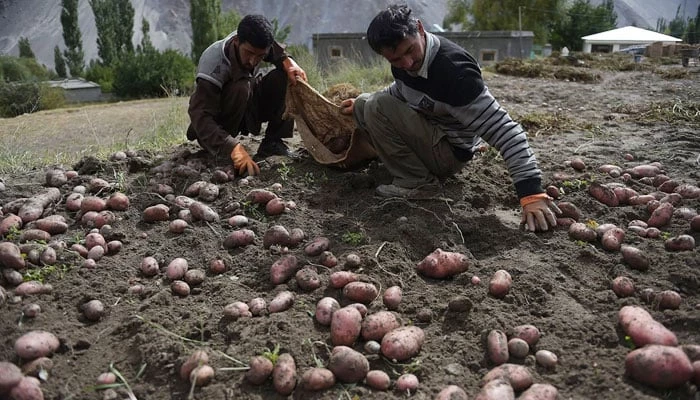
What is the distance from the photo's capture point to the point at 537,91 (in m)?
6.76

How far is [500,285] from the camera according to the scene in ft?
5.90

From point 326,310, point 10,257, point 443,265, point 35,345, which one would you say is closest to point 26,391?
point 35,345

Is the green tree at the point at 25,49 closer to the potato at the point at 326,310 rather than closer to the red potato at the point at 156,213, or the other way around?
the red potato at the point at 156,213

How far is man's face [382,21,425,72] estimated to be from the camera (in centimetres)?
224

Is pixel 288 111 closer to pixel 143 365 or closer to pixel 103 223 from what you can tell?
pixel 103 223

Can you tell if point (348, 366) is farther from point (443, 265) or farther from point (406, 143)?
point (406, 143)

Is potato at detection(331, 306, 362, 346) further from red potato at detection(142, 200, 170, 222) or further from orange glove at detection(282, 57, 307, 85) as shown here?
orange glove at detection(282, 57, 307, 85)

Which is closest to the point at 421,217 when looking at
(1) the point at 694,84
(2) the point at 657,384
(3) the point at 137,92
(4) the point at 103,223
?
(2) the point at 657,384

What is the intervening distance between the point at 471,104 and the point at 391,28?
0.49 metres

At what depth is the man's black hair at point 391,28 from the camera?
2188mm

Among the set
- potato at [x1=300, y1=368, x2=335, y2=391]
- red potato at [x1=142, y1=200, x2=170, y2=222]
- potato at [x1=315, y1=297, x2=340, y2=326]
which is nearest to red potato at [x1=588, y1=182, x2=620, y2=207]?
potato at [x1=315, y1=297, x2=340, y2=326]

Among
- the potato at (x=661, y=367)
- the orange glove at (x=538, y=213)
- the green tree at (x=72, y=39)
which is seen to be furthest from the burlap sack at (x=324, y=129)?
the green tree at (x=72, y=39)

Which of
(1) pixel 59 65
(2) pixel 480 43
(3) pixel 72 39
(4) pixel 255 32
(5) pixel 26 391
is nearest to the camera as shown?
(5) pixel 26 391

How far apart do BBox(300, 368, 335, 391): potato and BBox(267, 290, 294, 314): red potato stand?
14.3 inches
